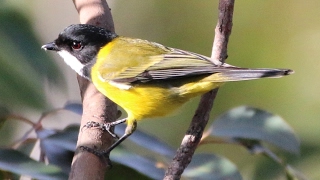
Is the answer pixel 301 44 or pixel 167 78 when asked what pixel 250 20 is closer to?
pixel 301 44

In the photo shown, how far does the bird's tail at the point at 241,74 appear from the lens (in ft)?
4.15

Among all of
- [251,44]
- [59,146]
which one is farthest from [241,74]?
[251,44]

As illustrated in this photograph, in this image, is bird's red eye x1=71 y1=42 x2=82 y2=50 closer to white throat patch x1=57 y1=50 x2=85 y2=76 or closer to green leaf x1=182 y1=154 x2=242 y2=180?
white throat patch x1=57 y1=50 x2=85 y2=76

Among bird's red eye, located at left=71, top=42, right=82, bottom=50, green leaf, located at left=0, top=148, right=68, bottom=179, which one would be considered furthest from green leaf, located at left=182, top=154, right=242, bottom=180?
bird's red eye, located at left=71, top=42, right=82, bottom=50

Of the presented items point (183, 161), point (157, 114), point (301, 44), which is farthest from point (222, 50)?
point (301, 44)

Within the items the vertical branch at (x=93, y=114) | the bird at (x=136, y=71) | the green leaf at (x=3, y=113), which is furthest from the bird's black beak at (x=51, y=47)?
the green leaf at (x=3, y=113)

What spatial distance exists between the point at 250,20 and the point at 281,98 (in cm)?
46

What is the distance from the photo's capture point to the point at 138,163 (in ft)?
4.64

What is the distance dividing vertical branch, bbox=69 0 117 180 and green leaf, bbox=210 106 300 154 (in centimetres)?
32

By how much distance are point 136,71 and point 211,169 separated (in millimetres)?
372

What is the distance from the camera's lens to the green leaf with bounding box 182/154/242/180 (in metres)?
1.54

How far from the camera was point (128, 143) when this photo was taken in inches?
101

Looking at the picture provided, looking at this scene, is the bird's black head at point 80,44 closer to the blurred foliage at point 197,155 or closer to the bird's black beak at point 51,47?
the bird's black beak at point 51,47

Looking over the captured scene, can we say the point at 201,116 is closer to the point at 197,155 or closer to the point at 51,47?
the point at 197,155
